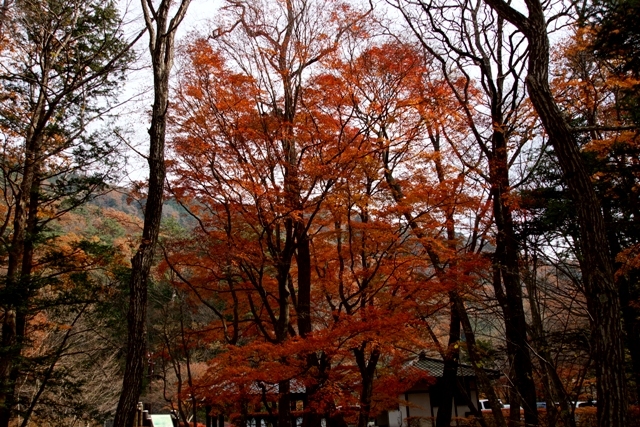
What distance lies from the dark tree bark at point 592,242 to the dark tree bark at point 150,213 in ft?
14.0

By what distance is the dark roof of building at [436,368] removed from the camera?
45.6 ft

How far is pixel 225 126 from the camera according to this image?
851cm

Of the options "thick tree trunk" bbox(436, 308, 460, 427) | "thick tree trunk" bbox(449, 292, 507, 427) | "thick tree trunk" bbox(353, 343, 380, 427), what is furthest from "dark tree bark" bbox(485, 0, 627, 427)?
"thick tree trunk" bbox(436, 308, 460, 427)

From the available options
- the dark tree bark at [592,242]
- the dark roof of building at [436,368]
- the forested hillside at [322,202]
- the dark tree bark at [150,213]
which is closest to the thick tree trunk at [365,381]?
the forested hillside at [322,202]

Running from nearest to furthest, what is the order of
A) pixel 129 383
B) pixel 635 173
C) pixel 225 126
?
pixel 129 383
pixel 635 173
pixel 225 126

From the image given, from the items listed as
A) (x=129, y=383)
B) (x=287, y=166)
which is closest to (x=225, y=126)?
(x=287, y=166)

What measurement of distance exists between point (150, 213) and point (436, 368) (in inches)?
454

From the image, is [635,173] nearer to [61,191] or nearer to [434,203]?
[434,203]

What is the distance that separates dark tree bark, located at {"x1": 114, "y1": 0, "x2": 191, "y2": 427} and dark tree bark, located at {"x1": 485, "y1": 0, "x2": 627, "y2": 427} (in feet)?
14.0

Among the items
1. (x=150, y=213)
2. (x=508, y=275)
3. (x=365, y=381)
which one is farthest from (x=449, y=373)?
(x=150, y=213)

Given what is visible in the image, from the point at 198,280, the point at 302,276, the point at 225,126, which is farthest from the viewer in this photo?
the point at 198,280

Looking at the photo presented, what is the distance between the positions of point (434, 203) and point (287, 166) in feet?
8.82

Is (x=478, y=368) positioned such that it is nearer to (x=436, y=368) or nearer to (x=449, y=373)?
(x=449, y=373)

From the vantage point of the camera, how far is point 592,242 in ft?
12.5
